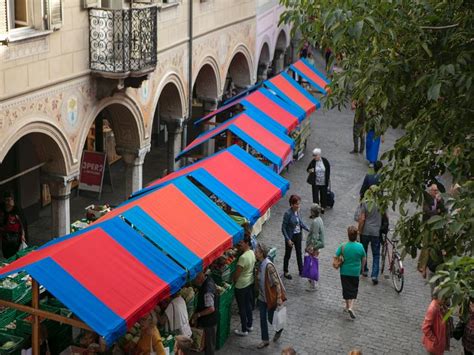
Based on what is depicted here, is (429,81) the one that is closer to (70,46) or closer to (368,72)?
(368,72)

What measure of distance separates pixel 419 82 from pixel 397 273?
318 inches

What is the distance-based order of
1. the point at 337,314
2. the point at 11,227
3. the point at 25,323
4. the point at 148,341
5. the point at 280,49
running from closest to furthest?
the point at 148,341 < the point at 25,323 < the point at 337,314 < the point at 11,227 < the point at 280,49

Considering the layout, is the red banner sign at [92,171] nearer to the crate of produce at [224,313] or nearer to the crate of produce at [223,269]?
the crate of produce at [223,269]

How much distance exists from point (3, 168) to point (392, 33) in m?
12.3

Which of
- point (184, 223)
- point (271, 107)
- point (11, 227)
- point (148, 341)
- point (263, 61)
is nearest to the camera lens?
point (148, 341)

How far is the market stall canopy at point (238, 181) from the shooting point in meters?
14.3

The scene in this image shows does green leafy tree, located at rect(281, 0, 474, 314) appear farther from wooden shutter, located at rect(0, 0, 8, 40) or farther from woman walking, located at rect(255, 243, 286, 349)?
wooden shutter, located at rect(0, 0, 8, 40)

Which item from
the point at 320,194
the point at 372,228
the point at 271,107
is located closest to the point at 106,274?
the point at 372,228

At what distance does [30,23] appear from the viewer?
1348cm

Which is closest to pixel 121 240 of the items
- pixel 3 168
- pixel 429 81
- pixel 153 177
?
pixel 429 81

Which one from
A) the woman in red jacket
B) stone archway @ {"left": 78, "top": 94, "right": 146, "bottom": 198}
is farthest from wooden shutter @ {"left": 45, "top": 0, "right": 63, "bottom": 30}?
the woman in red jacket

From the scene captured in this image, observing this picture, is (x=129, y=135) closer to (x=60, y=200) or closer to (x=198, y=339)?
(x=60, y=200)

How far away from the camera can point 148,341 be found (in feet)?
34.8

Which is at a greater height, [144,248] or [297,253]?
[144,248]
